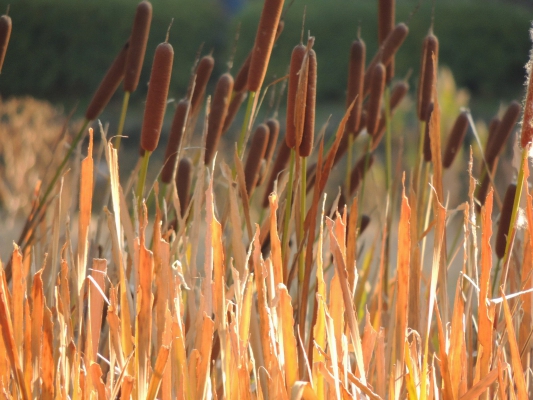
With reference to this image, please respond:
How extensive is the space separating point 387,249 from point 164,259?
17.4 inches

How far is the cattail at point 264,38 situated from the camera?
2.45ft

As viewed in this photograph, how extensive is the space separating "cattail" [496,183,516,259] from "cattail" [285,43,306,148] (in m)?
0.30

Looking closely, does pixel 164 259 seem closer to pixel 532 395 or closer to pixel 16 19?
pixel 532 395

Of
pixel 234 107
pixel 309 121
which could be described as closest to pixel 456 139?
pixel 234 107

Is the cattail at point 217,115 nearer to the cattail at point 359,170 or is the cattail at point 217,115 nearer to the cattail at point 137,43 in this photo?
the cattail at point 137,43

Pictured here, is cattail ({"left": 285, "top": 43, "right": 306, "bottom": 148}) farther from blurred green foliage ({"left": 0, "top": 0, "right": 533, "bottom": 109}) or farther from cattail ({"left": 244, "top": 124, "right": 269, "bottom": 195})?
blurred green foliage ({"left": 0, "top": 0, "right": 533, "bottom": 109})

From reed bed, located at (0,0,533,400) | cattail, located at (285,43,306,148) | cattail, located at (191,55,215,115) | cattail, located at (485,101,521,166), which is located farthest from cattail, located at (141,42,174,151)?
cattail, located at (485,101,521,166)

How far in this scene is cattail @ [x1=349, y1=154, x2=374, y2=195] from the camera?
1090 millimetres

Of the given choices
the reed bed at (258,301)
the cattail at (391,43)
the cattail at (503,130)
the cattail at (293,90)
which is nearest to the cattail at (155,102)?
the reed bed at (258,301)

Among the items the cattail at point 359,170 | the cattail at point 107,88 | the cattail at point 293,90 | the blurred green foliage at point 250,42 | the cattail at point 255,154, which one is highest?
the cattail at point 293,90

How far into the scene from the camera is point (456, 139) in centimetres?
106

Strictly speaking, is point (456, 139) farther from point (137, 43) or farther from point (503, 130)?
point (137, 43)

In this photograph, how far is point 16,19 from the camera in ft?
29.0

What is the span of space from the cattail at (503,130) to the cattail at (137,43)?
48 cm
